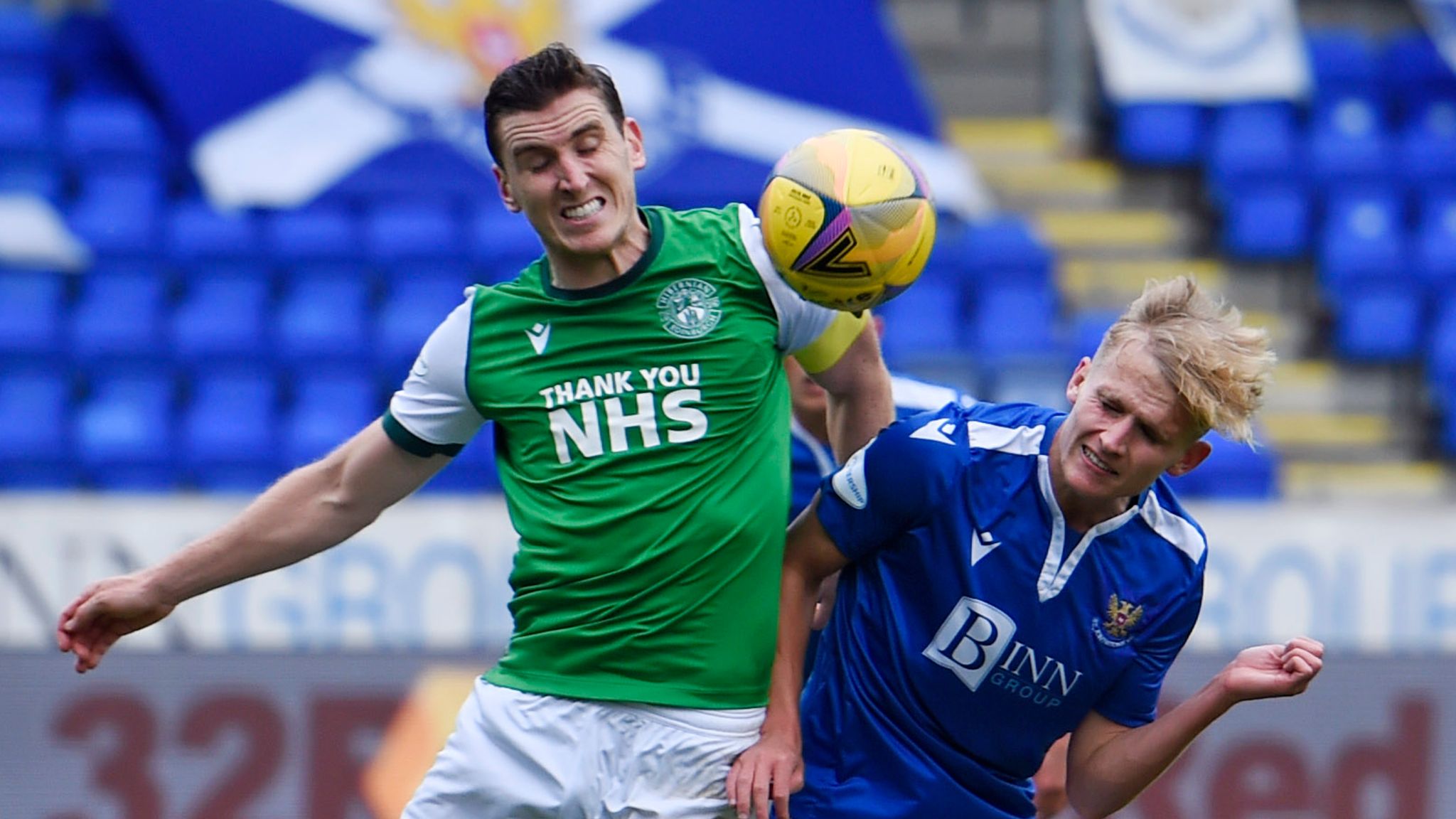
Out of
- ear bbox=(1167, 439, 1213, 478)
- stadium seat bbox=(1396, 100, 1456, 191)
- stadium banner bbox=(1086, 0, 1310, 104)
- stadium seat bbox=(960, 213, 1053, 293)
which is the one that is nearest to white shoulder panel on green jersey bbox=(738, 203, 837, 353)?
ear bbox=(1167, 439, 1213, 478)

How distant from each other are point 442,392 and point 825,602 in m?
0.90

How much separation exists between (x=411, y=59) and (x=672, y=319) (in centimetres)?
710

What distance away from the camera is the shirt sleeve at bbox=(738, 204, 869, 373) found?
126 inches

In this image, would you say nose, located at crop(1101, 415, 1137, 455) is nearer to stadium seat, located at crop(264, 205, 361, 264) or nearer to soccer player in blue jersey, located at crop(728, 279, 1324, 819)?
soccer player in blue jersey, located at crop(728, 279, 1324, 819)

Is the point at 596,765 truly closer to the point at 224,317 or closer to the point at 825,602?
the point at 825,602

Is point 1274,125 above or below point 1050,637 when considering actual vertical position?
above

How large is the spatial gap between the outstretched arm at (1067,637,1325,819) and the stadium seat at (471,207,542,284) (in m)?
6.15

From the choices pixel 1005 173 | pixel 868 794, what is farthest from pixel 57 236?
pixel 868 794

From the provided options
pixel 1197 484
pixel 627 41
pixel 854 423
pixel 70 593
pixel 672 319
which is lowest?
pixel 1197 484

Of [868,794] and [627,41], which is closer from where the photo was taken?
[868,794]

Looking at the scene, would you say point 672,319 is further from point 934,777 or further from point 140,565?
point 140,565

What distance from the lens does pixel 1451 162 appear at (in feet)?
34.3

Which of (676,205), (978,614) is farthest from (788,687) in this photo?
(676,205)

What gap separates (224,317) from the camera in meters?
9.30
